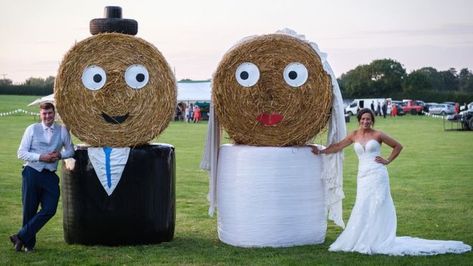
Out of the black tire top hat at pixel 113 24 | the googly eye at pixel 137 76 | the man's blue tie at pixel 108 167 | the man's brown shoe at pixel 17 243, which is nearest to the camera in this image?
the man's brown shoe at pixel 17 243

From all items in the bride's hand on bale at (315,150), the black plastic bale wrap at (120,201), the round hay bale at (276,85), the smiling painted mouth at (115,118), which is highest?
the round hay bale at (276,85)

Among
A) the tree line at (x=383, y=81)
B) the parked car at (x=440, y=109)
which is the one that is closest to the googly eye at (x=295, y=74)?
the parked car at (x=440, y=109)

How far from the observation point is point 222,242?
9789 mm

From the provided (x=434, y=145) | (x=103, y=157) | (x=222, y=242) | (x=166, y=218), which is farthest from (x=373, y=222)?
(x=434, y=145)

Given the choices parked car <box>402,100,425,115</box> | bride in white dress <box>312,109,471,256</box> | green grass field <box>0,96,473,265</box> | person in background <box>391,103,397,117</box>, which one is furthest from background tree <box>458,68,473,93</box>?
bride in white dress <box>312,109,471,256</box>

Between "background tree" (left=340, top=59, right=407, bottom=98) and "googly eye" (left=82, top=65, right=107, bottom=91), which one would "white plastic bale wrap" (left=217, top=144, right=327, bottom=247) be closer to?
"googly eye" (left=82, top=65, right=107, bottom=91)

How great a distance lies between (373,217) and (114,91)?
3.36 metres

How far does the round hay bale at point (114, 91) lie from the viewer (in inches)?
367

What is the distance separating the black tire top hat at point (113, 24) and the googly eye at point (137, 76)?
0.61 m

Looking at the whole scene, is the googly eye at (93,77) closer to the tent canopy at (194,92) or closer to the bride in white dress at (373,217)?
the bride in white dress at (373,217)

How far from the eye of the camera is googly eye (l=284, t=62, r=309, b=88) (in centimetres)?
944

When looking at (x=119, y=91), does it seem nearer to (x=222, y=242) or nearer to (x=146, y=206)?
(x=146, y=206)

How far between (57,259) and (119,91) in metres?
2.09

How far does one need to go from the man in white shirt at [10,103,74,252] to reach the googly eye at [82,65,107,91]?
49 centimetres
